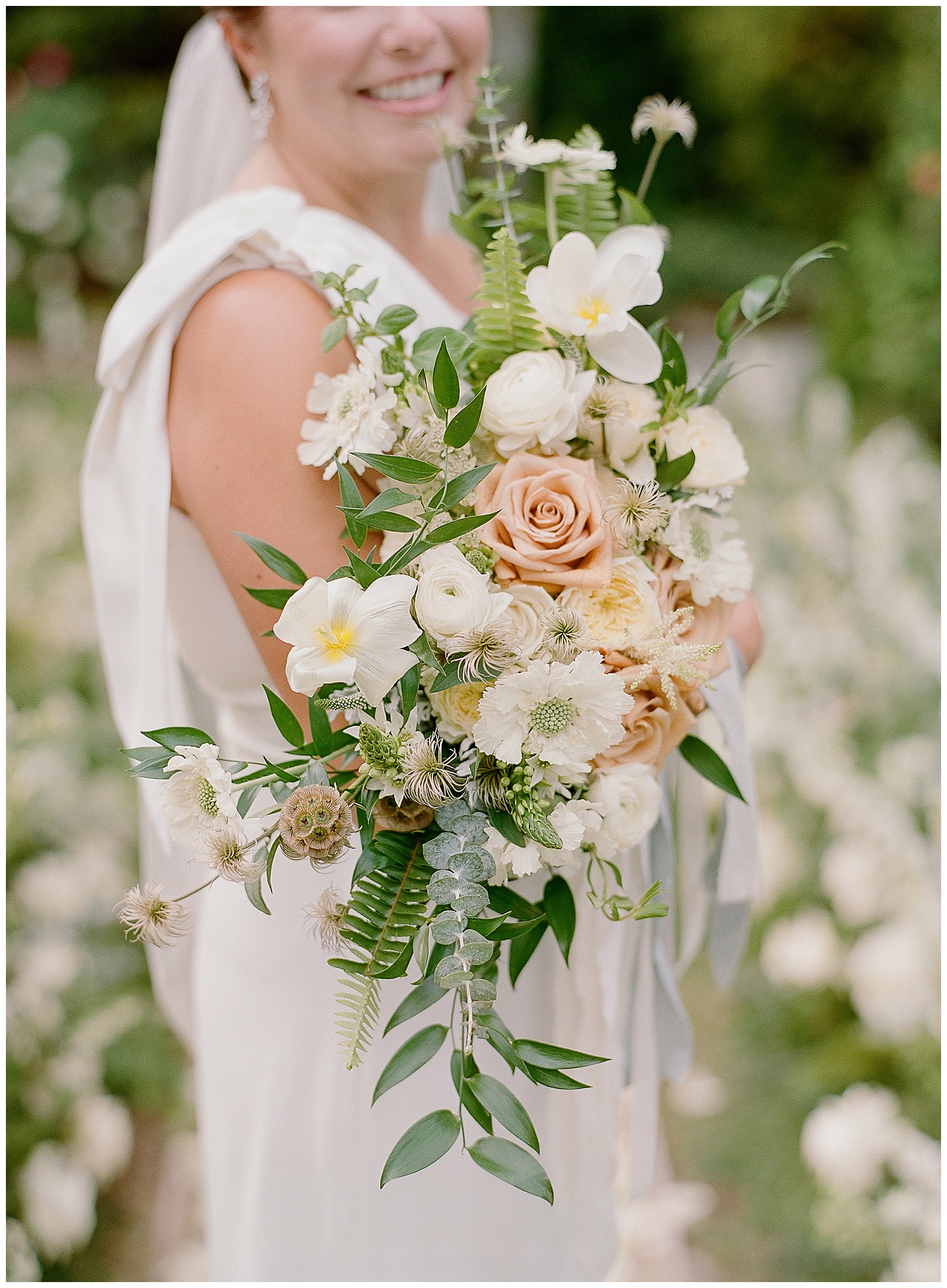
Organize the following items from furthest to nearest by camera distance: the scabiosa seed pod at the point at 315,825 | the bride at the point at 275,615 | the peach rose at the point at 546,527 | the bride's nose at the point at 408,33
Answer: the bride's nose at the point at 408,33
the bride at the point at 275,615
the peach rose at the point at 546,527
the scabiosa seed pod at the point at 315,825

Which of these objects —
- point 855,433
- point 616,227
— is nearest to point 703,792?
point 616,227

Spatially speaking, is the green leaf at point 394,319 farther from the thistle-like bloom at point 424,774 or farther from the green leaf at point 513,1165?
the green leaf at point 513,1165

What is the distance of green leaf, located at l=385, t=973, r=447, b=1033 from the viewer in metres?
0.92

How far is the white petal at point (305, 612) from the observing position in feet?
2.79

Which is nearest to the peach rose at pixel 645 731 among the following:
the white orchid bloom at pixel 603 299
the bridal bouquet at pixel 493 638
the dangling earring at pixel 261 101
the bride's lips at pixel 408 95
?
the bridal bouquet at pixel 493 638

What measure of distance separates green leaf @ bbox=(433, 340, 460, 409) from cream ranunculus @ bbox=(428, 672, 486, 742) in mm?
253

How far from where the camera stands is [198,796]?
0.88 metres

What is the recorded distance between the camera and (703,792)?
1.49 meters

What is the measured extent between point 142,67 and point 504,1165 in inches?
419

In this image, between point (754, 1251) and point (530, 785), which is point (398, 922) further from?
point (754, 1251)

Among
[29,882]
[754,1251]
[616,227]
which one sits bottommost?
[754,1251]

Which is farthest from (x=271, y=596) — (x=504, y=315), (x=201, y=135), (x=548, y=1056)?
(x=201, y=135)

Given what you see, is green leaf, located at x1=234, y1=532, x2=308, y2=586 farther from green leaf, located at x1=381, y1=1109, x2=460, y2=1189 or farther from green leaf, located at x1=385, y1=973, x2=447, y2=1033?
green leaf, located at x1=381, y1=1109, x2=460, y2=1189

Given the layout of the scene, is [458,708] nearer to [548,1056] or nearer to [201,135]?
[548,1056]
